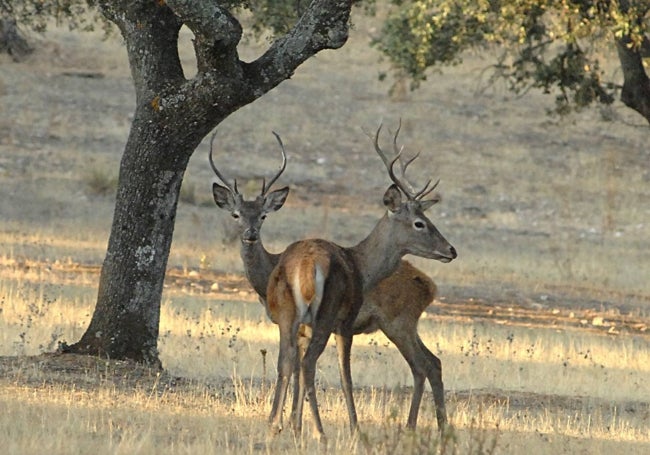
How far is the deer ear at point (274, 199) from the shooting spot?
39.6ft

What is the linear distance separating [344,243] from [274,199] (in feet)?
60.8

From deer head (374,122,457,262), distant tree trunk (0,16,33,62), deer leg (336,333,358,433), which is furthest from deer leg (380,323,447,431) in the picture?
distant tree trunk (0,16,33,62)

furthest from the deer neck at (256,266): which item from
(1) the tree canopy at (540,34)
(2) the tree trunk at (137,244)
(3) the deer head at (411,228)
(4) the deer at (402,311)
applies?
(1) the tree canopy at (540,34)

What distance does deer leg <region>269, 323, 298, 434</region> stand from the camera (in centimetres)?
1033

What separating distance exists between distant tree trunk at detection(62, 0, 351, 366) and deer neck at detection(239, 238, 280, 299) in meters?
1.51

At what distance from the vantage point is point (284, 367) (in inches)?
413

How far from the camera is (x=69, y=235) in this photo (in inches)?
1059

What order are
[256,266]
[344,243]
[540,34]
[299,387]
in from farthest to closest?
1. [344,243]
2. [540,34]
3. [256,266]
4. [299,387]

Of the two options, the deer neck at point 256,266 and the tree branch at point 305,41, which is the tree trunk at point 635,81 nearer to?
the tree branch at point 305,41

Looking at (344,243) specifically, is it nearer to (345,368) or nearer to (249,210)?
(249,210)

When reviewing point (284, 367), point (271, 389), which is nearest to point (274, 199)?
point (271, 389)

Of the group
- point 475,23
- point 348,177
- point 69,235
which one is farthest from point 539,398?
point 348,177

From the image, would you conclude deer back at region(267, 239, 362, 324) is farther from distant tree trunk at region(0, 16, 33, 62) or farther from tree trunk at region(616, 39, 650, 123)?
tree trunk at region(616, 39, 650, 123)

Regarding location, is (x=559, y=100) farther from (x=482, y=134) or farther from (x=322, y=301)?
(x=482, y=134)
